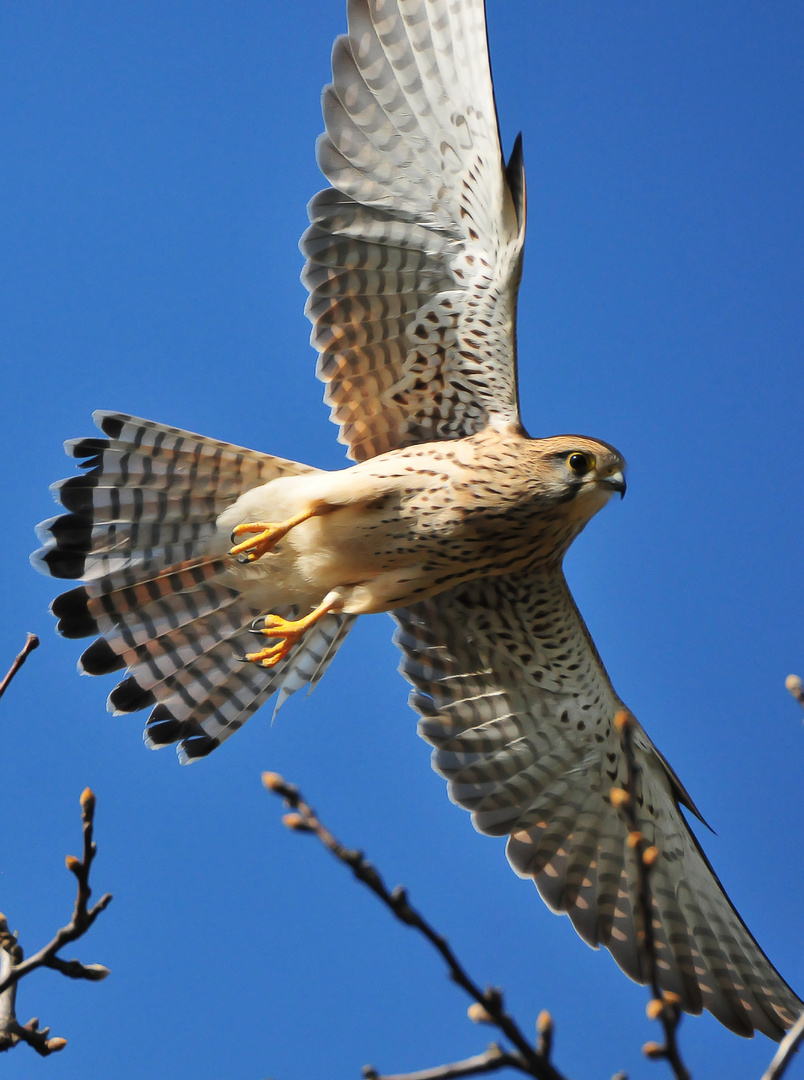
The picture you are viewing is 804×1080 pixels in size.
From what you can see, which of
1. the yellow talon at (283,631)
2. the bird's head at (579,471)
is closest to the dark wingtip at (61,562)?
the yellow talon at (283,631)

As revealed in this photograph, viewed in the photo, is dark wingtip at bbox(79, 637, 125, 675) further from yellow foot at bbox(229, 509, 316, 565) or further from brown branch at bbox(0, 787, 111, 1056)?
brown branch at bbox(0, 787, 111, 1056)

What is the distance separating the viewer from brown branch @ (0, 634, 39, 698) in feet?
8.25

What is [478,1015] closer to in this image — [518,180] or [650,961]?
[650,961]

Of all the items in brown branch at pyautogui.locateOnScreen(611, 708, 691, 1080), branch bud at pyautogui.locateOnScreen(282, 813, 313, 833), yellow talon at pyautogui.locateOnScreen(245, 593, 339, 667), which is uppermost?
yellow talon at pyautogui.locateOnScreen(245, 593, 339, 667)

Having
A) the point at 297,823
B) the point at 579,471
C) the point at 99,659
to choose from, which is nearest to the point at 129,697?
the point at 99,659

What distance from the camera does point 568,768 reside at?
204 inches

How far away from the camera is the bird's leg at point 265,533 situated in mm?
4395

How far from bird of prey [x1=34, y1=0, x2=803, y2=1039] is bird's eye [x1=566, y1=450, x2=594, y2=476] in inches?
0.4

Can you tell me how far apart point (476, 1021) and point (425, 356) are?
3.31 meters

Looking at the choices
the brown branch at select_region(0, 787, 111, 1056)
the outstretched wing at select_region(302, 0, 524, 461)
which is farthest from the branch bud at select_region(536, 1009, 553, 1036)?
the outstretched wing at select_region(302, 0, 524, 461)

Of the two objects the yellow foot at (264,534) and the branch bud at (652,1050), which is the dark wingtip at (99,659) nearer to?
the yellow foot at (264,534)

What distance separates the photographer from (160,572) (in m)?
4.70

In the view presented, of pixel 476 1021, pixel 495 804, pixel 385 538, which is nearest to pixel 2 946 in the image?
pixel 476 1021

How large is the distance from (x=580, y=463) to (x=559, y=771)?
1.52 m
